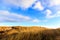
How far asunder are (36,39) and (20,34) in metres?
2.20

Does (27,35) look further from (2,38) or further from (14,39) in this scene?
(2,38)

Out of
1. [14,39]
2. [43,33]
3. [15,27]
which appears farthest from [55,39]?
[15,27]

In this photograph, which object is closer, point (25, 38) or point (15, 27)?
point (25, 38)

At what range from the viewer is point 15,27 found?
24.4 m

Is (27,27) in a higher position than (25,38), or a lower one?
higher

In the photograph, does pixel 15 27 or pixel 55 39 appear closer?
pixel 55 39

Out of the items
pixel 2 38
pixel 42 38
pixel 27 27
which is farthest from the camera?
pixel 27 27

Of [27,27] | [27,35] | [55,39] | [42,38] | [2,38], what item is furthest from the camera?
[27,27]

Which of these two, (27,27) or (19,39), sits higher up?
(27,27)

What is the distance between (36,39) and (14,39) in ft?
8.22

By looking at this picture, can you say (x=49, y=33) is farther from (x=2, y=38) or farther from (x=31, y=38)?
(x=2, y=38)

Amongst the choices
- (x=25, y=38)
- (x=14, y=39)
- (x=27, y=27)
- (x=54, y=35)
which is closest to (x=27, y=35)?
(x=25, y=38)

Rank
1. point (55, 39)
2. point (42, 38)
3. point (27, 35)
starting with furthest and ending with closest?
point (27, 35) < point (42, 38) < point (55, 39)

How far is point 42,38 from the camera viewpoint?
1485cm
